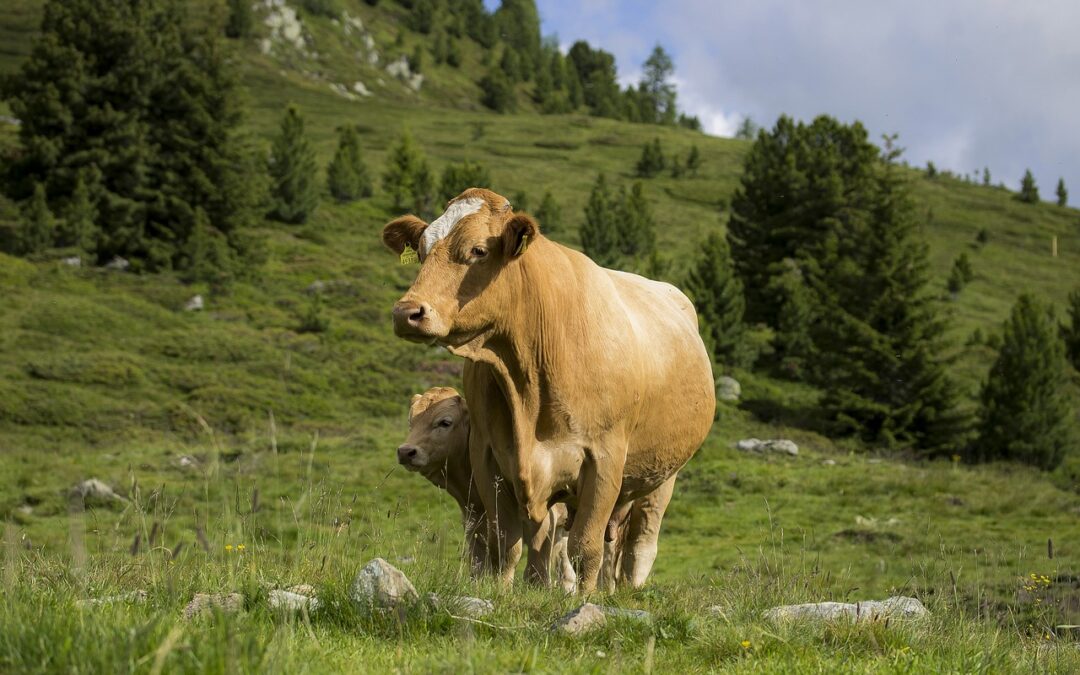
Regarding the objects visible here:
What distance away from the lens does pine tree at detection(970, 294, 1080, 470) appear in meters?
34.8

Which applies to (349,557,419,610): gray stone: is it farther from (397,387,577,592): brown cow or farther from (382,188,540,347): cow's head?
(397,387,577,592): brown cow

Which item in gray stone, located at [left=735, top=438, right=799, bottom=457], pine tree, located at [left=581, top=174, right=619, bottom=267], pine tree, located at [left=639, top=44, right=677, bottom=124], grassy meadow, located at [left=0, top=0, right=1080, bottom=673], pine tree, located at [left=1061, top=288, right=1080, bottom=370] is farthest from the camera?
pine tree, located at [left=639, top=44, right=677, bottom=124]

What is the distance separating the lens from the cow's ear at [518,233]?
545 centimetres

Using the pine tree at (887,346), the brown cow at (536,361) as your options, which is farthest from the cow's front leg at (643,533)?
the pine tree at (887,346)

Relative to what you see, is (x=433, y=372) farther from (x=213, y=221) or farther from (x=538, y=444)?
(x=538, y=444)

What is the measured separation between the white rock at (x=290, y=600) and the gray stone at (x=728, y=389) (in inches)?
1414

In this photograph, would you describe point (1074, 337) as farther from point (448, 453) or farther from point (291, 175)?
point (448, 453)

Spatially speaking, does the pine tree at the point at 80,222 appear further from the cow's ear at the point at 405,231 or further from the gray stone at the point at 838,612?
the gray stone at the point at 838,612

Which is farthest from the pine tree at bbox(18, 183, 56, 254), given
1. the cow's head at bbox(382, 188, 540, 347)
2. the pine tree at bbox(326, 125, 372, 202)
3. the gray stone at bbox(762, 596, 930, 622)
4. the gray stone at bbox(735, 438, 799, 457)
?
the gray stone at bbox(762, 596, 930, 622)

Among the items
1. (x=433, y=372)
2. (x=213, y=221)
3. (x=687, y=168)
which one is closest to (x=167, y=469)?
(x=433, y=372)

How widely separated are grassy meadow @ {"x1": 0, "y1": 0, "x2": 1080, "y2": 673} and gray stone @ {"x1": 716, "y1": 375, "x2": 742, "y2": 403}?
1.12 meters

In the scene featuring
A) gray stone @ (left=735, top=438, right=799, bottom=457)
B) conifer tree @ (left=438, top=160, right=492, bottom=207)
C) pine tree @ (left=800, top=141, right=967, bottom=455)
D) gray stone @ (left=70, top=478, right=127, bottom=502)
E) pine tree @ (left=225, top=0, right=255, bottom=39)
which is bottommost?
gray stone @ (left=735, top=438, right=799, bottom=457)

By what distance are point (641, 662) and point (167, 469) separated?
20.2 meters

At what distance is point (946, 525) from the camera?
62.7 feet
